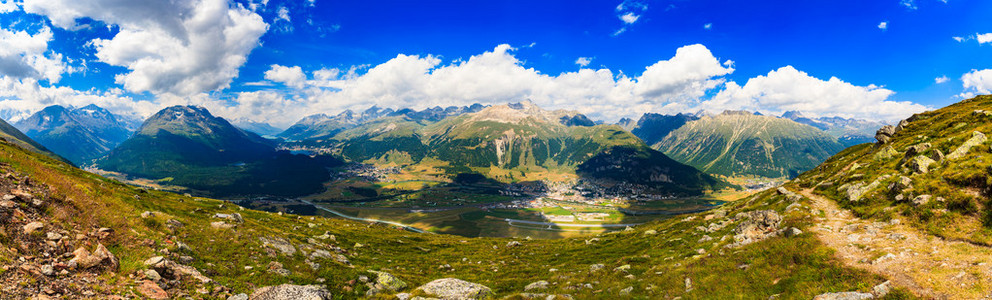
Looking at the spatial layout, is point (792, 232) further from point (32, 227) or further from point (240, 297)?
point (32, 227)

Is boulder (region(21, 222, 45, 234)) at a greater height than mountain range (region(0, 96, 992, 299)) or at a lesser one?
greater

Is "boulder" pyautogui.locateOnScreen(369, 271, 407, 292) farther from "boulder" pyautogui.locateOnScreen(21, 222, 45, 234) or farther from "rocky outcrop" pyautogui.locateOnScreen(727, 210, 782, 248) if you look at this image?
"rocky outcrop" pyautogui.locateOnScreen(727, 210, 782, 248)

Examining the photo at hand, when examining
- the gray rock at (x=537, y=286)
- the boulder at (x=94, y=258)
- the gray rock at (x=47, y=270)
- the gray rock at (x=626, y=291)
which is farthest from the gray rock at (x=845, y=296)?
the boulder at (x=94, y=258)

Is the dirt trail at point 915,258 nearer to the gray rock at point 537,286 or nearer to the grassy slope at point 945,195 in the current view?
the grassy slope at point 945,195

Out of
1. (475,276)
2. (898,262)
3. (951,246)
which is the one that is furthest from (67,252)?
(951,246)

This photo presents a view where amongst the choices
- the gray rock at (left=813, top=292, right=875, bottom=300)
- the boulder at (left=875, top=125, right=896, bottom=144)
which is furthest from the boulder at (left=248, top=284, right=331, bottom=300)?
the boulder at (left=875, top=125, right=896, bottom=144)

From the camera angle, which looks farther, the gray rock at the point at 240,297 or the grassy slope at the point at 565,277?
the grassy slope at the point at 565,277
